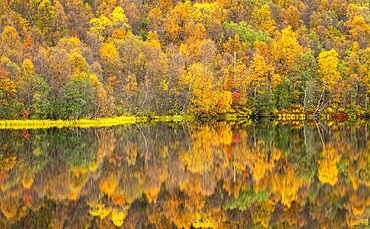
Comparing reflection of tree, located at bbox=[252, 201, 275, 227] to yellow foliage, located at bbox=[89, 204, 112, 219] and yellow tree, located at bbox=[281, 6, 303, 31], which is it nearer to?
yellow foliage, located at bbox=[89, 204, 112, 219]

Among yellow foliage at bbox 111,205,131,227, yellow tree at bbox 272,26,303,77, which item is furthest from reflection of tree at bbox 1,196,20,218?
yellow tree at bbox 272,26,303,77

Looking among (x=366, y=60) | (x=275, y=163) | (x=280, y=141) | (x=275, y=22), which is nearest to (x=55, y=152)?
(x=275, y=163)

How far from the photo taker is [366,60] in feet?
283

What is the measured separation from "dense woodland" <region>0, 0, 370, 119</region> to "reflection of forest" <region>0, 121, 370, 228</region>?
35378 mm

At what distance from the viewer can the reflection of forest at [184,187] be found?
1270 cm

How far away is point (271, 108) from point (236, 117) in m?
7.62

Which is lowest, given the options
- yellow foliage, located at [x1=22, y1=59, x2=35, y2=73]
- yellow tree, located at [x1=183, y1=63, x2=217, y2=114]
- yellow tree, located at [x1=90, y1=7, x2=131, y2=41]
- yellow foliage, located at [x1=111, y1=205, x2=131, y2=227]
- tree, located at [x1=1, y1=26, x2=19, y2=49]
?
yellow foliage, located at [x1=111, y1=205, x2=131, y2=227]

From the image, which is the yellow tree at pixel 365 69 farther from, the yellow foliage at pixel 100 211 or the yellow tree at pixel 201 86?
the yellow foliage at pixel 100 211

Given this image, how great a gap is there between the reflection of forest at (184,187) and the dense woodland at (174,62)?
35378 millimetres

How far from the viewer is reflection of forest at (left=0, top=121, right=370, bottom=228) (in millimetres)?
12703

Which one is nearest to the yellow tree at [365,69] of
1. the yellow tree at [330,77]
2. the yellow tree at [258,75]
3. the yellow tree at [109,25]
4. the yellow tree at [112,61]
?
the yellow tree at [330,77]

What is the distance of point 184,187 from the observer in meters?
16.9

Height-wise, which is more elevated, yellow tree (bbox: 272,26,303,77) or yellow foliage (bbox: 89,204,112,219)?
yellow tree (bbox: 272,26,303,77)

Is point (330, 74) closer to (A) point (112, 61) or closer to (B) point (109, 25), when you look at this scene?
(A) point (112, 61)
